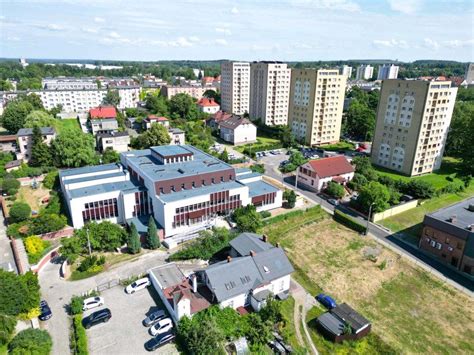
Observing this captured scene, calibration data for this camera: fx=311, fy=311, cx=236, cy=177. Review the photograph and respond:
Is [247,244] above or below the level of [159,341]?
above


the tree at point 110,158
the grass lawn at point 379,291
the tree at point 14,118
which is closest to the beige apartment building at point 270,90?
the tree at point 110,158

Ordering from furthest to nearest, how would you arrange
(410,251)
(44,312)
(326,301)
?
(410,251) → (326,301) → (44,312)

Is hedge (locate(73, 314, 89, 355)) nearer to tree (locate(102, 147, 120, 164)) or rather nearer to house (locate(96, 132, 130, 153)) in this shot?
tree (locate(102, 147, 120, 164))

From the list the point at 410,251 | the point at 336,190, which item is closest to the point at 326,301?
the point at 410,251

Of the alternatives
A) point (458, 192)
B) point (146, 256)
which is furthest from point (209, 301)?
point (458, 192)

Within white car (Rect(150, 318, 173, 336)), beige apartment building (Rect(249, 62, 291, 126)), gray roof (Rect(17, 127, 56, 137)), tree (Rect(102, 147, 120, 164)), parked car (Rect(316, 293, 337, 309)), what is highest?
beige apartment building (Rect(249, 62, 291, 126))

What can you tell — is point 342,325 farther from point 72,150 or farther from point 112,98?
point 112,98

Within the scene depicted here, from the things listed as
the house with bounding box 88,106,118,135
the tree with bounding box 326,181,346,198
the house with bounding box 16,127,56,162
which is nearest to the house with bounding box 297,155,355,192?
the tree with bounding box 326,181,346,198
